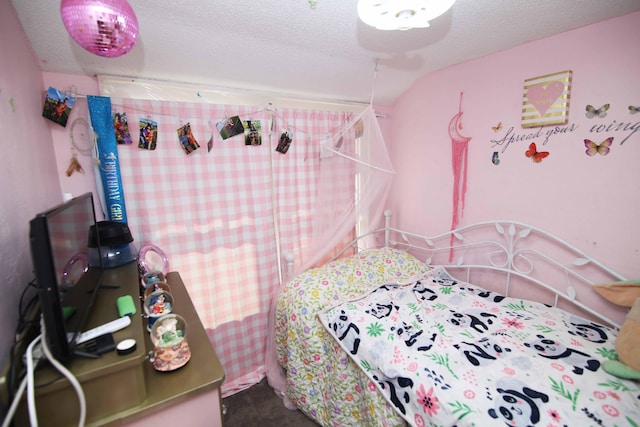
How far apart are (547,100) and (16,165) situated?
8.99 ft

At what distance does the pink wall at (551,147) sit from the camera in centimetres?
152

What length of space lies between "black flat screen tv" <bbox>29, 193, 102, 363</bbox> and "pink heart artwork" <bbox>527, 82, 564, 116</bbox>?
247cm

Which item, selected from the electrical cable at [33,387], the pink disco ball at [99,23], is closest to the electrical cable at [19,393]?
the electrical cable at [33,387]

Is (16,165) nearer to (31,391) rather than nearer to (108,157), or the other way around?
(108,157)

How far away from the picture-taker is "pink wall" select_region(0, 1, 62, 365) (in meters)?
0.97

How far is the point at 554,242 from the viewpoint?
1812mm

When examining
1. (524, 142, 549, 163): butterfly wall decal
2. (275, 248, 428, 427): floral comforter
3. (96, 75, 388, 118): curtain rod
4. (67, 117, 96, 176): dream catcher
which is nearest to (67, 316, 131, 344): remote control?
(275, 248, 428, 427): floral comforter

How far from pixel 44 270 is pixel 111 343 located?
336 mm

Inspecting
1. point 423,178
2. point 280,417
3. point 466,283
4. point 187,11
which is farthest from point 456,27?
point 280,417

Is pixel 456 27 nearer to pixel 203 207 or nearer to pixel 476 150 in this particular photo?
pixel 476 150

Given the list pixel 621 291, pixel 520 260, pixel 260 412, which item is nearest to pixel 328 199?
pixel 520 260

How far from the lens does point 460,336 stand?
1556 mm

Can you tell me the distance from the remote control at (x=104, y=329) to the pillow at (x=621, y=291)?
2348 millimetres

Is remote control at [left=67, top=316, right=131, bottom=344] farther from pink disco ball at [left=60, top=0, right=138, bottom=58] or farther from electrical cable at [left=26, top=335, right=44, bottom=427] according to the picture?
pink disco ball at [left=60, top=0, right=138, bottom=58]
